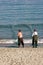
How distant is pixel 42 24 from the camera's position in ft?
74.7

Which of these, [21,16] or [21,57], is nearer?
[21,57]

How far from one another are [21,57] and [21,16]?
11.3m

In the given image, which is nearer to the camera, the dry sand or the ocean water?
the dry sand

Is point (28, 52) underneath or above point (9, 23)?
underneath

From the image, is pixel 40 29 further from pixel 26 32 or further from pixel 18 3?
pixel 18 3

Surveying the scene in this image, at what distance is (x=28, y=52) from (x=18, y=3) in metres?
10.9

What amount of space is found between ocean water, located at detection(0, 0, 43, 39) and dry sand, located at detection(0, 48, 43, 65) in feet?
30.0

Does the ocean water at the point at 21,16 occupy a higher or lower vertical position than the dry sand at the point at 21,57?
higher

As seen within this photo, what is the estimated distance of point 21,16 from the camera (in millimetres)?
23078

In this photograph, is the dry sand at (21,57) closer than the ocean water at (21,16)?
Yes

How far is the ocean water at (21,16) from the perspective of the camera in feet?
74.9

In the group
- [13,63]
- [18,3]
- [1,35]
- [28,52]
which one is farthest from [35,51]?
[18,3]

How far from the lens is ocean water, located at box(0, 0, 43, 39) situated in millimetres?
22828

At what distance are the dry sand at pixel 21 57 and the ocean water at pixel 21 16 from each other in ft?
30.0
